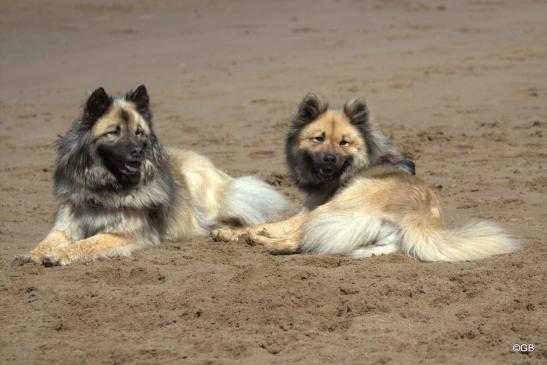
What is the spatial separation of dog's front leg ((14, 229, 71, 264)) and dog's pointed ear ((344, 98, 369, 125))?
7.65ft

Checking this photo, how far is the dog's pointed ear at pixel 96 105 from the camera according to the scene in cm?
645

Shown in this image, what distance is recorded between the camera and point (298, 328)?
479 centimetres

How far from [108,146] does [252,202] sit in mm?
1644

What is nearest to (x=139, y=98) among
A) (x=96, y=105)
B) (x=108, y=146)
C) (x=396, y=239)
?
(x=96, y=105)

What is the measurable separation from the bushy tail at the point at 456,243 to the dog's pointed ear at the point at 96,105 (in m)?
2.33

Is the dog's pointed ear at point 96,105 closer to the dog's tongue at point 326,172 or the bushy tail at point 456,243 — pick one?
the dog's tongue at point 326,172

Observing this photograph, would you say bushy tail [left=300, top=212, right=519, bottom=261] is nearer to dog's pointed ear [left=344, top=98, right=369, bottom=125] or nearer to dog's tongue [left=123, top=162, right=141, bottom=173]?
dog's pointed ear [left=344, top=98, right=369, bottom=125]

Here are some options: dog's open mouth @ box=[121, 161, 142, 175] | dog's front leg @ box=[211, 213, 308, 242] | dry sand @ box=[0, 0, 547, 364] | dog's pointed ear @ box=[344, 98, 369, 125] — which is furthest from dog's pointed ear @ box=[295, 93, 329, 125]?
dog's open mouth @ box=[121, 161, 142, 175]

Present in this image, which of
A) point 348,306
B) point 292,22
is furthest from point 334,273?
point 292,22

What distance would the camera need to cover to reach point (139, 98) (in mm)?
6695

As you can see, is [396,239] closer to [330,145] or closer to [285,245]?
[285,245]

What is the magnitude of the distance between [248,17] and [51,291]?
12.7m

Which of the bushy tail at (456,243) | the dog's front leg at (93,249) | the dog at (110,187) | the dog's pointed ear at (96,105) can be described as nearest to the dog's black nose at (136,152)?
the dog at (110,187)

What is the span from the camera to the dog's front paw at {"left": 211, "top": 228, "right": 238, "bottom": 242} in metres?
6.89
